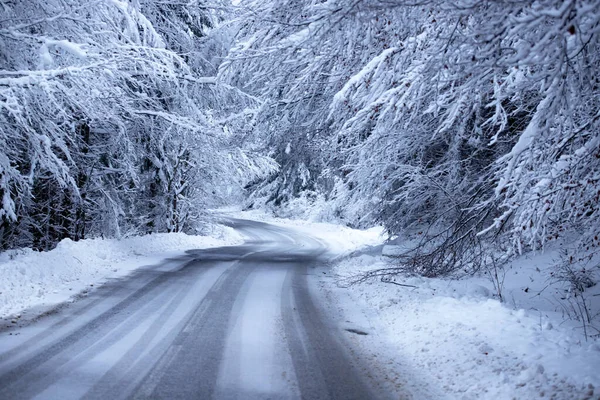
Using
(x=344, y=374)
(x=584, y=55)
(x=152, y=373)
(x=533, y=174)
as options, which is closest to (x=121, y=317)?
(x=152, y=373)

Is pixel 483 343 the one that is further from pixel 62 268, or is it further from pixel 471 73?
pixel 62 268

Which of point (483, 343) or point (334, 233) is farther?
point (334, 233)

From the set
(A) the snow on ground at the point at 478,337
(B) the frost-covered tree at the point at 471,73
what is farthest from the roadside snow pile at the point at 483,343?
(B) the frost-covered tree at the point at 471,73

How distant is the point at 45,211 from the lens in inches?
579

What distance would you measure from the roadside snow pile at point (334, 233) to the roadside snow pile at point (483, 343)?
9.25 m

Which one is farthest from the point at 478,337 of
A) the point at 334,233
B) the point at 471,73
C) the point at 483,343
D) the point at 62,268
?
the point at 334,233

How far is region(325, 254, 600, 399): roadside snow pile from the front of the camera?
170 inches

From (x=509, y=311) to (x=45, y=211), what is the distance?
545 inches

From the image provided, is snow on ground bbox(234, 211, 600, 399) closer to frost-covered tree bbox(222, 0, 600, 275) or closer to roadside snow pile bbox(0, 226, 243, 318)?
frost-covered tree bbox(222, 0, 600, 275)

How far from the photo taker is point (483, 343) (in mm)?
5297

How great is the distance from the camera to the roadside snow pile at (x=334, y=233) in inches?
873

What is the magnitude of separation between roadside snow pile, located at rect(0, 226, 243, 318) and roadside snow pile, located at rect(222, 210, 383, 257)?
7916mm

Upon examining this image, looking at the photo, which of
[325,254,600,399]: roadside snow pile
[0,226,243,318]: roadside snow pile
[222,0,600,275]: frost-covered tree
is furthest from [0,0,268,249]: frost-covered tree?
[325,254,600,399]: roadside snow pile

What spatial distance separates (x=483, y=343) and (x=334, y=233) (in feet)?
86.5
